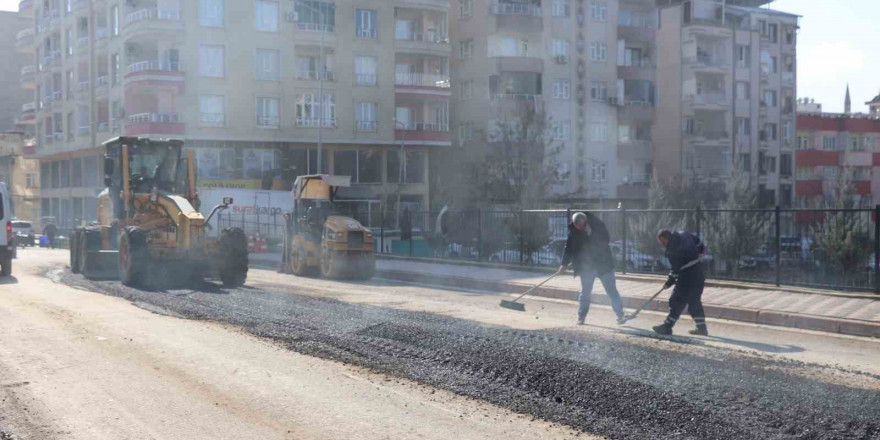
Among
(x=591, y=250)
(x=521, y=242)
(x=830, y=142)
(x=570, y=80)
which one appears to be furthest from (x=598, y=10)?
(x=591, y=250)

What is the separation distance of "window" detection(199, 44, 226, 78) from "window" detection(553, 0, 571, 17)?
66.6ft

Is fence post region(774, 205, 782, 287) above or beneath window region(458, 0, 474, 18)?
beneath

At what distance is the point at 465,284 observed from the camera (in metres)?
20.4

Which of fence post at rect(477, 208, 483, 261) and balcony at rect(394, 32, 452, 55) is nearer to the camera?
fence post at rect(477, 208, 483, 261)

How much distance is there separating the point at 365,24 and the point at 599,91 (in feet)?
52.6

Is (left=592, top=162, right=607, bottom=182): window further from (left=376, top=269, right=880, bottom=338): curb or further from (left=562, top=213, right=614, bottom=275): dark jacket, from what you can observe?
(left=562, top=213, right=614, bottom=275): dark jacket

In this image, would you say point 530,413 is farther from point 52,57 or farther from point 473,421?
point 52,57

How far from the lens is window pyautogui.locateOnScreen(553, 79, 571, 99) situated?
53.7 metres

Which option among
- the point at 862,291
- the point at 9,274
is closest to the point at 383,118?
the point at 9,274

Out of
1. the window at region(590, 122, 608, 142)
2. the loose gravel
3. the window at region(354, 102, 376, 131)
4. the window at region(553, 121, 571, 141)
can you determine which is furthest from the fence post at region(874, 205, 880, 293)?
the window at region(590, 122, 608, 142)

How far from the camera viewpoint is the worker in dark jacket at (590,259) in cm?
1252

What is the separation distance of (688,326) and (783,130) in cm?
5812

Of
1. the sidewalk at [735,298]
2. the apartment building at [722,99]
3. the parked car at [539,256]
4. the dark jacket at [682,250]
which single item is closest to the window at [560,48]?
the apartment building at [722,99]

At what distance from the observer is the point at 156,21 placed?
1602 inches
